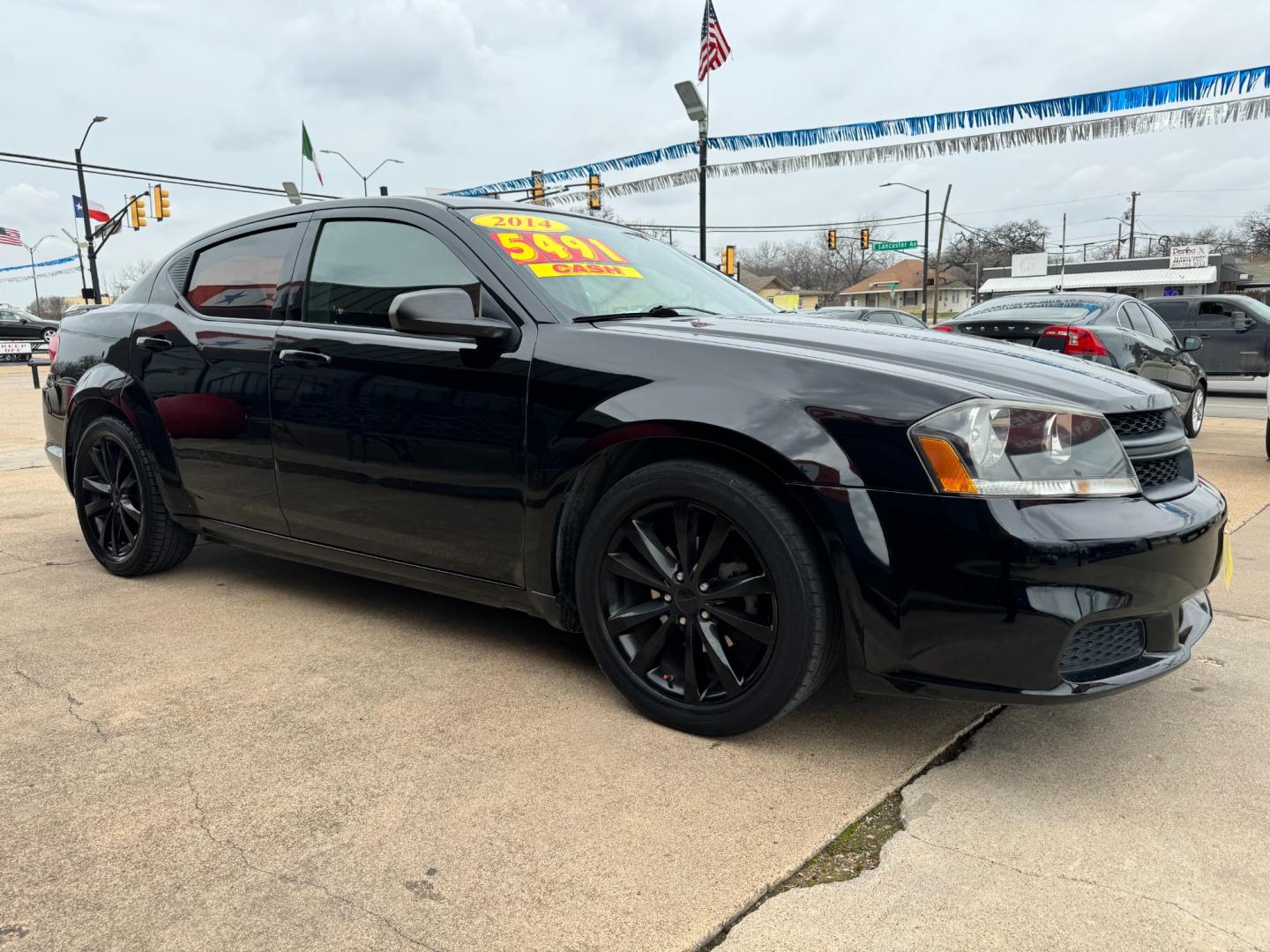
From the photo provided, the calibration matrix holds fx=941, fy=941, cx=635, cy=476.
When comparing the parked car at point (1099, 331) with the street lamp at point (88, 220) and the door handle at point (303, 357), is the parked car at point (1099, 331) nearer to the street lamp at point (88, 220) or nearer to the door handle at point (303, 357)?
the door handle at point (303, 357)

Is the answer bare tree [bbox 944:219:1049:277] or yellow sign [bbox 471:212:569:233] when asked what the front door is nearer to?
yellow sign [bbox 471:212:569:233]

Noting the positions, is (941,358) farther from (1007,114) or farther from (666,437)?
(1007,114)

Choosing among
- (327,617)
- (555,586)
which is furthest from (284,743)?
(327,617)

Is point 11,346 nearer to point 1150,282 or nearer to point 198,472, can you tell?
point 198,472

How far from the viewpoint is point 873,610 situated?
7.26 ft

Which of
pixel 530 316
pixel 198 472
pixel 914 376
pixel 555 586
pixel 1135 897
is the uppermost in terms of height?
pixel 530 316

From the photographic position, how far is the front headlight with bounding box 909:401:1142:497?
2.12m

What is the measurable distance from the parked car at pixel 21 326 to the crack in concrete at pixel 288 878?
30.7 metres

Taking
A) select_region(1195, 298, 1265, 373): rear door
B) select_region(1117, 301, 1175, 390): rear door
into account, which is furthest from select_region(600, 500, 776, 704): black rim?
select_region(1195, 298, 1265, 373): rear door

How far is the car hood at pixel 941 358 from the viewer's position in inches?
91.0

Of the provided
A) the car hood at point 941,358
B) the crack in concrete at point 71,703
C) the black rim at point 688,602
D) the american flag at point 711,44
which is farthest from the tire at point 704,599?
the american flag at point 711,44

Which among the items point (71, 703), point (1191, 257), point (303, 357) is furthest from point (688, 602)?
point (1191, 257)

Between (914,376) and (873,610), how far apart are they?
0.57 metres

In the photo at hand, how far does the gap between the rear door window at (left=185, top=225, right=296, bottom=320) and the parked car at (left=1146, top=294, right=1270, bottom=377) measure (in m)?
14.9
